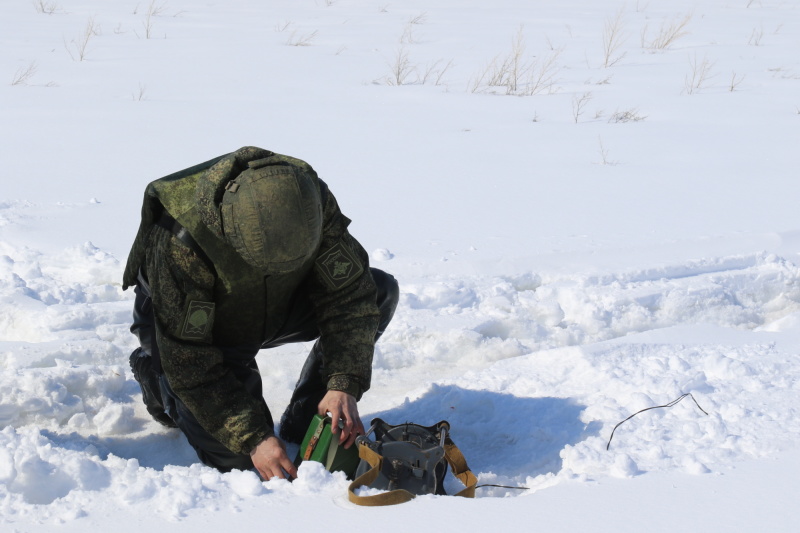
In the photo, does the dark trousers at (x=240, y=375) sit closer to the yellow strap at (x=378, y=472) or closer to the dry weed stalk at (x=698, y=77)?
the yellow strap at (x=378, y=472)

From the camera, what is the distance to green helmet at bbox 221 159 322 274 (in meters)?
1.80

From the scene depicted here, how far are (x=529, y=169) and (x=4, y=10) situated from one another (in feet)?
24.0

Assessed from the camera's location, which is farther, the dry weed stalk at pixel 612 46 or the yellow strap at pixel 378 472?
the dry weed stalk at pixel 612 46

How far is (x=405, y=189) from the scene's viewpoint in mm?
4730

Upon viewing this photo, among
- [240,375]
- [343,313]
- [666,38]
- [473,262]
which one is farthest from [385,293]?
[666,38]

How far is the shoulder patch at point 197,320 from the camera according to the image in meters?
1.98

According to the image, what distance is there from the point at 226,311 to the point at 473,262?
5.69 feet

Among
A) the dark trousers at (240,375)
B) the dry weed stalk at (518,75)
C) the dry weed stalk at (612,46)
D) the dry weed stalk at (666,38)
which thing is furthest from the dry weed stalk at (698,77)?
the dark trousers at (240,375)

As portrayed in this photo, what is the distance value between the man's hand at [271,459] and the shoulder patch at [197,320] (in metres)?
0.31

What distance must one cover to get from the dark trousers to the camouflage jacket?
0.10 metres

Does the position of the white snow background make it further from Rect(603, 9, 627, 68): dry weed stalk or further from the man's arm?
the man's arm

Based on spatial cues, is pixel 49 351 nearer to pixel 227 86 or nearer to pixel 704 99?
pixel 227 86

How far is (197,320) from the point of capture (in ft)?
6.55

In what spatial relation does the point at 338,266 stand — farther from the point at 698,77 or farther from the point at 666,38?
the point at 666,38
